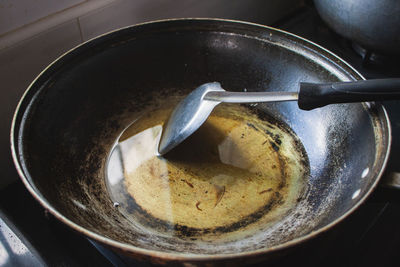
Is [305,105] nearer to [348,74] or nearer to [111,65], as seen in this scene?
[348,74]

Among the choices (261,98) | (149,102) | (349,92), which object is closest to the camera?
(349,92)

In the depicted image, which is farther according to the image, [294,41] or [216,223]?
[294,41]

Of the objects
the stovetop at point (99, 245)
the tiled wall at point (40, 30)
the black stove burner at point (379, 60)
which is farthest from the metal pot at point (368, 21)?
the tiled wall at point (40, 30)

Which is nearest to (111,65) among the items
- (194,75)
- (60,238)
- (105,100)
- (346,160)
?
→ (105,100)

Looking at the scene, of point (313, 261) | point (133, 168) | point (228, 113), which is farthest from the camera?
point (228, 113)

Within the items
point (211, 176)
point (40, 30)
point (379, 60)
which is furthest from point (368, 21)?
point (40, 30)

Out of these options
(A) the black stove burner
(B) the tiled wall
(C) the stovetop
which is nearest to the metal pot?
(A) the black stove burner

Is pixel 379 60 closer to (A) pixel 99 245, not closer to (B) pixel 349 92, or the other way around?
(B) pixel 349 92
